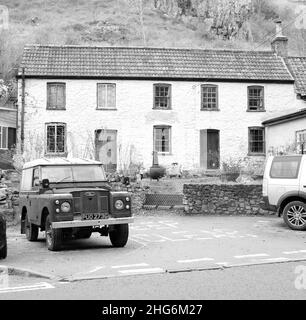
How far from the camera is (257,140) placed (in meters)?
32.3

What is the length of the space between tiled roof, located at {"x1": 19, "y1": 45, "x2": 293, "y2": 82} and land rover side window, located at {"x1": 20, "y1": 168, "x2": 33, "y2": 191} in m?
17.6

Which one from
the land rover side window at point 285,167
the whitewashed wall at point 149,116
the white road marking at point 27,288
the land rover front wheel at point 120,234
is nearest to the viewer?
the white road marking at point 27,288

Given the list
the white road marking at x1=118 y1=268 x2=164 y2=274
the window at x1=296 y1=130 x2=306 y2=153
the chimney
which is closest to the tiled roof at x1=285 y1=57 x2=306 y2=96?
the chimney

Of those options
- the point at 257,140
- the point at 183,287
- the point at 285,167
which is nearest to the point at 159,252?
the point at 183,287

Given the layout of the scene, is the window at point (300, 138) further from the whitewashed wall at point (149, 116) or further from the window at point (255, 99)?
the window at point (255, 99)

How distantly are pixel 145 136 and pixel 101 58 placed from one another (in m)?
5.76

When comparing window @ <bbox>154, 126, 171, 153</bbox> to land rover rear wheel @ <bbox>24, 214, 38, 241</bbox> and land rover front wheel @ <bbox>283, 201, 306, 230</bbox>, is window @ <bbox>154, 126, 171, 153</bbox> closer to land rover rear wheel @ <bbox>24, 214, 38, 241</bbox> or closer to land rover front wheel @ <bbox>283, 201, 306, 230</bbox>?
land rover front wheel @ <bbox>283, 201, 306, 230</bbox>

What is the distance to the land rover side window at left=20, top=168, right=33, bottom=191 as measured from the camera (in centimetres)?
1328

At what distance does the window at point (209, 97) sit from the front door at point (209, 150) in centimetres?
148

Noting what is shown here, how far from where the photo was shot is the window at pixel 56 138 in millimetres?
30641

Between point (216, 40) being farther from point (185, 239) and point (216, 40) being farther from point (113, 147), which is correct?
point (185, 239)

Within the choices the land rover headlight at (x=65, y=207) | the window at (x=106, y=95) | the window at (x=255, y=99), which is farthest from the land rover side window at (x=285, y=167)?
the window at (x=255, y=99)

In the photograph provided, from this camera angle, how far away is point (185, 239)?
13.3 m

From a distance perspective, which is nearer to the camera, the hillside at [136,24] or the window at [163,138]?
the window at [163,138]
